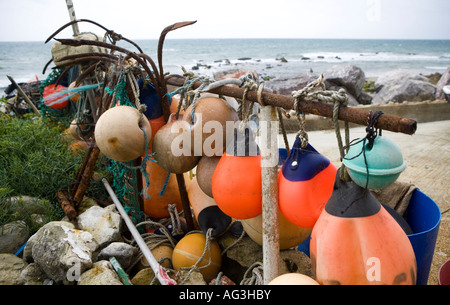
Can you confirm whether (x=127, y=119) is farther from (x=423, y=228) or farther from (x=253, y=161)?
(x=423, y=228)

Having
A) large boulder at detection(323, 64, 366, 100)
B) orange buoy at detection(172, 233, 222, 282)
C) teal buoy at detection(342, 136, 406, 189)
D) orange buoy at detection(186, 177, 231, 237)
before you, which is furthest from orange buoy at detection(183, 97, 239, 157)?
large boulder at detection(323, 64, 366, 100)

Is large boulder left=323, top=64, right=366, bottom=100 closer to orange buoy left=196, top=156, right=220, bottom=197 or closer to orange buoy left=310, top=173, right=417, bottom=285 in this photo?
orange buoy left=196, top=156, right=220, bottom=197

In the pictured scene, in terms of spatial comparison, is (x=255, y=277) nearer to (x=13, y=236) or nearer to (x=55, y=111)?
(x=13, y=236)

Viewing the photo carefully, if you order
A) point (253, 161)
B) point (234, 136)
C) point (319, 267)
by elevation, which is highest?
point (234, 136)

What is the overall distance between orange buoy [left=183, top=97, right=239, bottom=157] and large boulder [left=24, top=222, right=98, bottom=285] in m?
0.94

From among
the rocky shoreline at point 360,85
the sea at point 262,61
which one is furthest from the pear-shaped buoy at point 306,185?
the sea at point 262,61

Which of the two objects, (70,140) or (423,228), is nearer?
(423,228)

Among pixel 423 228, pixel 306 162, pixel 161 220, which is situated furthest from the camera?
pixel 161 220

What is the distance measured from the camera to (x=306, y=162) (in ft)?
5.49

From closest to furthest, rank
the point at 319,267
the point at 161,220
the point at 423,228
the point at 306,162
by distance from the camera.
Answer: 1. the point at 319,267
2. the point at 306,162
3. the point at 423,228
4. the point at 161,220

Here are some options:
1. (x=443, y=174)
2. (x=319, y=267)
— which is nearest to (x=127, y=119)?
(x=319, y=267)

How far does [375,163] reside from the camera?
1.27 meters

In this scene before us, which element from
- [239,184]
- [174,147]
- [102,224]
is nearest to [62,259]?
[102,224]
